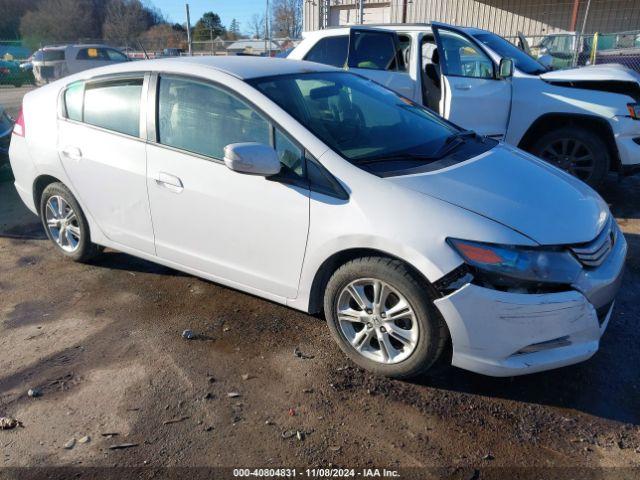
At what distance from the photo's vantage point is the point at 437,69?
255 inches

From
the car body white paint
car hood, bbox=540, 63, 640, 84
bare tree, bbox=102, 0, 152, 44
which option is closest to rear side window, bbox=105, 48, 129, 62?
the car body white paint

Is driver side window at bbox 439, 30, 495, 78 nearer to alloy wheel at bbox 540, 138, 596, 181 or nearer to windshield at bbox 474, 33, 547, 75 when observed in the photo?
windshield at bbox 474, 33, 547, 75

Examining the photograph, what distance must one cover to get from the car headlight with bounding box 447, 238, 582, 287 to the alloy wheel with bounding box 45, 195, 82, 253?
10.7ft

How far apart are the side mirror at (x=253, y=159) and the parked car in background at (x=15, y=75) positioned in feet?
81.6

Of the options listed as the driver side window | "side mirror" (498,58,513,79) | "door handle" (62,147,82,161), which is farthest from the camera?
the driver side window

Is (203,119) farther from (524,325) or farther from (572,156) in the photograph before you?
(572,156)

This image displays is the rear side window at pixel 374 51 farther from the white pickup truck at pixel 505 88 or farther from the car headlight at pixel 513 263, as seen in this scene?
the car headlight at pixel 513 263

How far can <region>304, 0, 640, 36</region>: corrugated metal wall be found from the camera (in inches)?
974

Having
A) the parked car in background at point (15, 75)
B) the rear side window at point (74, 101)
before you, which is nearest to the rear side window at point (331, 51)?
the rear side window at point (74, 101)

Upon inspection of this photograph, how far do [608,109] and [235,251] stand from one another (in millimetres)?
4439

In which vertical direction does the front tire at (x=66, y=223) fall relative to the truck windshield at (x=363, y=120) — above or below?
below

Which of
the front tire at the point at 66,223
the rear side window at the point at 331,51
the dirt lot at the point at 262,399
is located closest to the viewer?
the dirt lot at the point at 262,399

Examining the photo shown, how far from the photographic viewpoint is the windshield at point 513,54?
627cm

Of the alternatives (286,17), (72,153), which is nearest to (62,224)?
(72,153)
